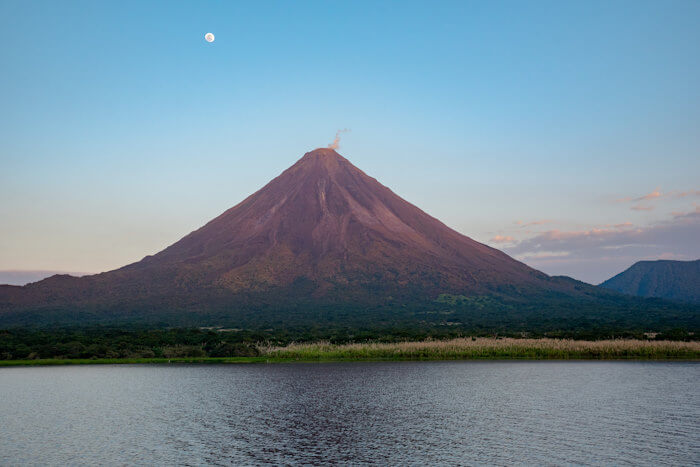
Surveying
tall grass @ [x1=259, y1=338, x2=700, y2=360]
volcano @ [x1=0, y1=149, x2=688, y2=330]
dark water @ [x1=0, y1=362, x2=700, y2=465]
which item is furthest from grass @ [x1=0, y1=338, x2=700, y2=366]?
volcano @ [x1=0, y1=149, x2=688, y2=330]

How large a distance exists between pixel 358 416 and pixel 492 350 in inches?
1451

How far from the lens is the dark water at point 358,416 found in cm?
2556

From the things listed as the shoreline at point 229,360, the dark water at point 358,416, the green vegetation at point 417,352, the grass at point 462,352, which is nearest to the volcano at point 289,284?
the green vegetation at point 417,352

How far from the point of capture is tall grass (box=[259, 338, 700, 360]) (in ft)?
211

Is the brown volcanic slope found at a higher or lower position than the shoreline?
higher

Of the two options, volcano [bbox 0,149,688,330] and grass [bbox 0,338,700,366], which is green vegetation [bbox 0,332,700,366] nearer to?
grass [bbox 0,338,700,366]

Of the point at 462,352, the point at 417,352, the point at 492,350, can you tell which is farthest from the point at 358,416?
the point at 492,350

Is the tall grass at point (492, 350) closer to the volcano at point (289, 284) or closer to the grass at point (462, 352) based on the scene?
the grass at point (462, 352)

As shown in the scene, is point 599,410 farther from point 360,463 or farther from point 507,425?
point 360,463

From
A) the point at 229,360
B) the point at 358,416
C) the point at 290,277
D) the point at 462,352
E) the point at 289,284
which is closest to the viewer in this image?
the point at 358,416

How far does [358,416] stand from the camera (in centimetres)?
3434

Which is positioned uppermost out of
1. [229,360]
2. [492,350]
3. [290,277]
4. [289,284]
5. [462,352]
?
[290,277]

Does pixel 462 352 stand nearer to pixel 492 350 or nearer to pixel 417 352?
pixel 492 350

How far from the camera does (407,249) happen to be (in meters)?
189
